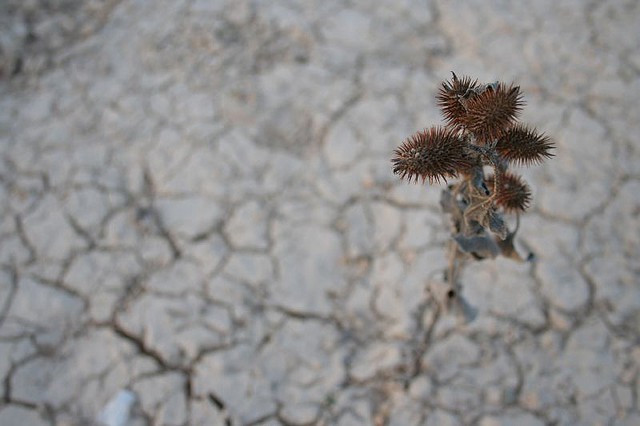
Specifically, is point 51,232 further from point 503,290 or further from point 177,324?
point 503,290

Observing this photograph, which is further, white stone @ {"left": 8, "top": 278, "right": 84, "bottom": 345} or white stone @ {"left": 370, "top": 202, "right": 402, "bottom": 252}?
white stone @ {"left": 370, "top": 202, "right": 402, "bottom": 252}

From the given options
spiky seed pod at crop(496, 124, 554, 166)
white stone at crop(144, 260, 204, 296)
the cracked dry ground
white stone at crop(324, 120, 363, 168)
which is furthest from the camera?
white stone at crop(324, 120, 363, 168)

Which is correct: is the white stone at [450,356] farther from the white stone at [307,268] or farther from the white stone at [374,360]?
the white stone at [307,268]

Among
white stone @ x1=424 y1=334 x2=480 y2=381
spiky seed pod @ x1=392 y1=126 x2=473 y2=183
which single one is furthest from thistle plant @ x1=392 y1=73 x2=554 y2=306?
white stone @ x1=424 y1=334 x2=480 y2=381

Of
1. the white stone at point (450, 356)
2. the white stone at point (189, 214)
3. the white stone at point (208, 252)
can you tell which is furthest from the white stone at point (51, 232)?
the white stone at point (450, 356)

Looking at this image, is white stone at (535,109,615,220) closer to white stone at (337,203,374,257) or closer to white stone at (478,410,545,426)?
white stone at (337,203,374,257)

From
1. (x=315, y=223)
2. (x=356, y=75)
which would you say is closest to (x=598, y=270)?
(x=315, y=223)
